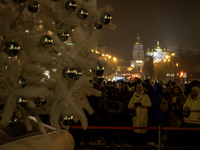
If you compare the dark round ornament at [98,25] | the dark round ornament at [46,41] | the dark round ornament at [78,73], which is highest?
the dark round ornament at [98,25]

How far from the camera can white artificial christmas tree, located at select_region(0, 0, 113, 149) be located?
2576 mm

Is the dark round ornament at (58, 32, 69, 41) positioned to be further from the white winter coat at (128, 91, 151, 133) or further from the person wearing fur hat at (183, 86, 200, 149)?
the person wearing fur hat at (183, 86, 200, 149)

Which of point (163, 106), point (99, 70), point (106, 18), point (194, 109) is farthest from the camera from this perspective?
point (163, 106)

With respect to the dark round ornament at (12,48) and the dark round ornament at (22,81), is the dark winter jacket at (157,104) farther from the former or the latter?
the dark round ornament at (12,48)

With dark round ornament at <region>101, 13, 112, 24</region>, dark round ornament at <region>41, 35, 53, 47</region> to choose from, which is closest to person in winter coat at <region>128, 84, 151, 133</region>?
dark round ornament at <region>101, 13, 112, 24</region>

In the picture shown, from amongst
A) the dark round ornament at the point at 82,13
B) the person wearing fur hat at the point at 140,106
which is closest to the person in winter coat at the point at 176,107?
the person wearing fur hat at the point at 140,106

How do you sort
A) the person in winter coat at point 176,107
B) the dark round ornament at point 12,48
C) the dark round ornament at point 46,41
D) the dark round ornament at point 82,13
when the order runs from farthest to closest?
1. the person in winter coat at point 176,107
2. the dark round ornament at point 82,13
3. the dark round ornament at point 46,41
4. the dark round ornament at point 12,48

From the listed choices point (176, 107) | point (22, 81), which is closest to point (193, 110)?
point (176, 107)

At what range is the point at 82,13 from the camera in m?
3.04

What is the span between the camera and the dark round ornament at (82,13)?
10.00 feet

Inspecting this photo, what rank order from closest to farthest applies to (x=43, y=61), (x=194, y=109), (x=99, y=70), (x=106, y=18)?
(x=43, y=61) → (x=99, y=70) → (x=106, y=18) → (x=194, y=109)

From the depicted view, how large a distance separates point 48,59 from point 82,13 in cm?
66

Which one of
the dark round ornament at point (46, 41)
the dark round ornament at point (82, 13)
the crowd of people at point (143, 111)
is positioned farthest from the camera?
the crowd of people at point (143, 111)

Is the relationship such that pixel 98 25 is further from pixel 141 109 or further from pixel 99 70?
pixel 141 109
